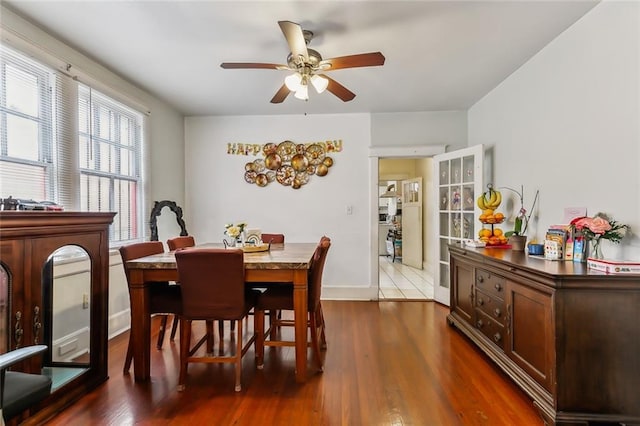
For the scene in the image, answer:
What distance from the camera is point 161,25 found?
2238 millimetres

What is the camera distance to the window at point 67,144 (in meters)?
2.14

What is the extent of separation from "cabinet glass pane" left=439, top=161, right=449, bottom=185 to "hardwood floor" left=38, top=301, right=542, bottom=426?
6.43 ft

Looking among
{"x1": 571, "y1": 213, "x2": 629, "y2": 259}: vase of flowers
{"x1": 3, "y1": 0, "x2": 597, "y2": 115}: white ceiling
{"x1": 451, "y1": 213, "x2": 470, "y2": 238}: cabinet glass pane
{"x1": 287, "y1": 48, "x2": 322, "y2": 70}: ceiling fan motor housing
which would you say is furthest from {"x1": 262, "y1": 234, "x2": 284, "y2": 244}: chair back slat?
{"x1": 571, "y1": 213, "x2": 629, "y2": 259}: vase of flowers

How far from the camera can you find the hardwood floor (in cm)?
179

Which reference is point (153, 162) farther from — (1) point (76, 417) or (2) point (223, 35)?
(1) point (76, 417)

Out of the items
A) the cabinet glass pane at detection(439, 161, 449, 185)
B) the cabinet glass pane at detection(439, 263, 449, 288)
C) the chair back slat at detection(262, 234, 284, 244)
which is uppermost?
the cabinet glass pane at detection(439, 161, 449, 185)

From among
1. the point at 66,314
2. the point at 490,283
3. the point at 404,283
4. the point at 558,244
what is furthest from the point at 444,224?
the point at 66,314

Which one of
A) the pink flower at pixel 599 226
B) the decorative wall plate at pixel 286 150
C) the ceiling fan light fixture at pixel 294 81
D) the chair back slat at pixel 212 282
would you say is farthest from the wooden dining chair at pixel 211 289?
the decorative wall plate at pixel 286 150

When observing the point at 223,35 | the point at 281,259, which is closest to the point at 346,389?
the point at 281,259

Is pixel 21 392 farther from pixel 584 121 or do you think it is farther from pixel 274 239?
pixel 584 121

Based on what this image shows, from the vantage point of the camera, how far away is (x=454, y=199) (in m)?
3.88

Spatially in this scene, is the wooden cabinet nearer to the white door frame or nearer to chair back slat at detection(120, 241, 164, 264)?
chair back slat at detection(120, 241, 164, 264)

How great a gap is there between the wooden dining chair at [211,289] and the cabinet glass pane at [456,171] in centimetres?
290

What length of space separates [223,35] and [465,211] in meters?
3.06
